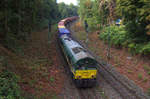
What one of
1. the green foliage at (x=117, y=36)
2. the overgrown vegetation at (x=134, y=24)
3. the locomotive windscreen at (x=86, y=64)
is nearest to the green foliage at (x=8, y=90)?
the locomotive windscreen at (x=86, y=64)

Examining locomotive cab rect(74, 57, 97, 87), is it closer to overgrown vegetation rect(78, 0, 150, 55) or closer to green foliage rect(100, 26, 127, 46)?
overgrown vegetation rect(78, 0, 150, 55)

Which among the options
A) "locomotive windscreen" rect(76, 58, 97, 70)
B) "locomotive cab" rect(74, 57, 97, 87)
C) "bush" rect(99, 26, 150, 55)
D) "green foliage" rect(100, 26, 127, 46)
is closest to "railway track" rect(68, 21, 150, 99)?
"locomotive cab" rect(74, 57, 97, 87)

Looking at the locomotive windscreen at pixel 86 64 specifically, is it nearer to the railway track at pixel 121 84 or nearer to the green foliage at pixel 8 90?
the railway track at pixel 121 84

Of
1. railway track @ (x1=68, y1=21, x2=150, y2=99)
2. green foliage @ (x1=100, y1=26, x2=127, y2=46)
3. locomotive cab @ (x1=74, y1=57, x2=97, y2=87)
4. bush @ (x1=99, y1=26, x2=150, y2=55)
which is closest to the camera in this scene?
railway track @ (x1=68, y1=21, x2=150, y2=99)

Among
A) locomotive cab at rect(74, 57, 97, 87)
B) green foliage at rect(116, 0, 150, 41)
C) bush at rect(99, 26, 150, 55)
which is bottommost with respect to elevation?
locomotive cab at rect(74, 57, 97, 87)

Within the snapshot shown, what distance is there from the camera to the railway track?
12677mm

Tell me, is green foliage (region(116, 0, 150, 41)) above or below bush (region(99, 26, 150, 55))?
above

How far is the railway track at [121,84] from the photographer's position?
12.7m

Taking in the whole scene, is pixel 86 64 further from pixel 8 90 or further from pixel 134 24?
pixel 134 24

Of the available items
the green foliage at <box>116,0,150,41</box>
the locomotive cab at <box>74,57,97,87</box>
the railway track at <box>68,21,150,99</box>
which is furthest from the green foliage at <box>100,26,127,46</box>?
the locomotive cab at <box>74,57,97,87</box>

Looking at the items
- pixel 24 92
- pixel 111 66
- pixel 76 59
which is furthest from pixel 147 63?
pixel 24 92

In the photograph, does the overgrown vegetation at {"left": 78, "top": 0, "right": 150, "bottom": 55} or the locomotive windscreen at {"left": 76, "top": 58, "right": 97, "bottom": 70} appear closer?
the locomotive windscreen at {"left": 76, "top": 58, "right": 97, "bottom": 70}

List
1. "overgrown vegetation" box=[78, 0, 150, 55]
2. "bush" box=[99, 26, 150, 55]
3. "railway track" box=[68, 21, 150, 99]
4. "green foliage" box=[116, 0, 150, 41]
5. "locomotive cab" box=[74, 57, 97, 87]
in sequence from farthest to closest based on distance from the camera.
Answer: "bush" box=[99, 26, 150, 55] → "overgrown vegetation" box=[78, 0, 150, 55] → "green foliage" box=[116, 0, 150, 41] → "locomotive cab" box=[74, 57, 97, 87] → "railway track" box=[68, 21, 150, 99]

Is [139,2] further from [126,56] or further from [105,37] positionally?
[105,37]
